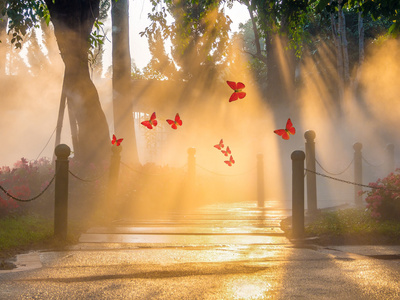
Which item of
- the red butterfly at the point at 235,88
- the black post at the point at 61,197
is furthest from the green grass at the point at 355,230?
the black post at the point at 61,197

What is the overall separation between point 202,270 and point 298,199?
3.35 meters

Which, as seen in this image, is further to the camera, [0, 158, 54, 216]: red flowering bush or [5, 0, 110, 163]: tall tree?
[5, 0, 110, 163]: tall tree

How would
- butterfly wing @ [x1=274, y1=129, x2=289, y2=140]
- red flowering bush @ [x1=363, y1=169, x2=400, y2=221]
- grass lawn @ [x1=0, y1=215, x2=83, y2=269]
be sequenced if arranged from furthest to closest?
1. butterfly wing @ [x1=274, y1=129, x2=289, y2=140]
2. red flowering bush @ [x1=363, y1=169, x2=400, y2=221]
3. grass lawn @ [x1=0, y1=215, x2=83, y2=269]

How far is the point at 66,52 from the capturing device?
1378 cm

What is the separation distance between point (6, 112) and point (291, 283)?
47085mm

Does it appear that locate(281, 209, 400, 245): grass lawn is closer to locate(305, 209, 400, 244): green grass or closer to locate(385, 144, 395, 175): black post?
locate(305, 209, 400, 244): green grass

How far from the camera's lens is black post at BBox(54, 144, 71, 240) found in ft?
26.1

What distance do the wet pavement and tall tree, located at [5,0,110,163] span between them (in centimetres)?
636

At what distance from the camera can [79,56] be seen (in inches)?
549

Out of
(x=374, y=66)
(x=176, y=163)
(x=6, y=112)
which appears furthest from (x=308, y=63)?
(x=6, y=112)

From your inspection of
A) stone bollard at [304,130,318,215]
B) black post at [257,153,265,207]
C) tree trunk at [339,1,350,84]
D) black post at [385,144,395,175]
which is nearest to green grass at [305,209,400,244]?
stone bollard at [304,130,318,215]

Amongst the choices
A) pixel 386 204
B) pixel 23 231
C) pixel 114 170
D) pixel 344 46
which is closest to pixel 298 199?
pixel 386 204

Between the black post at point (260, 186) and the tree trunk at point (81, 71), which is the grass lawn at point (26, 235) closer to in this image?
the tree trunk at point (81, 71)

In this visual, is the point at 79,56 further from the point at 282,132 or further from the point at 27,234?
the point at 27,234
